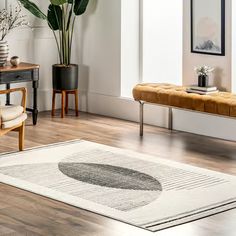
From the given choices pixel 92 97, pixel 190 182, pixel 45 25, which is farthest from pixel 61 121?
pixel 190 182

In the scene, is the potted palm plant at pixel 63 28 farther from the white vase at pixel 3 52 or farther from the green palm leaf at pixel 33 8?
the white vase at pixel 3 52

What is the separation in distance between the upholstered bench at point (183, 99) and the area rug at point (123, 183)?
27.4 inches

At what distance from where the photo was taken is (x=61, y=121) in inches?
321

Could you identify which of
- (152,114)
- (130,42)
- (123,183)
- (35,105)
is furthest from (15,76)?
(123,183)

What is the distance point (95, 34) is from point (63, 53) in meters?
0.42

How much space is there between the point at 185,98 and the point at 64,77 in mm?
1877

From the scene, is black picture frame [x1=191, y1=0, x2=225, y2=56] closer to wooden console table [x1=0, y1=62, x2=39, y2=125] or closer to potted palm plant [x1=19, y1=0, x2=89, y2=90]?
potted palm plant [x1=19, y1=0, x2=89, y2=90]

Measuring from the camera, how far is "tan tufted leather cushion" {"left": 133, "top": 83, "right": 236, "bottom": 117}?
21.5 feet

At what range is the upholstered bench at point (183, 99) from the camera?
655 cm

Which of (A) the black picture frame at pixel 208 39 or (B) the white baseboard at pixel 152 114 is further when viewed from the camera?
(B) the white baseboard at pixel 152 114

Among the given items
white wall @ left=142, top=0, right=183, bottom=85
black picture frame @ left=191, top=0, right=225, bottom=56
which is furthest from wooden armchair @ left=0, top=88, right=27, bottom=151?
white wall @ left=142, top=0, right=183, bottom=85

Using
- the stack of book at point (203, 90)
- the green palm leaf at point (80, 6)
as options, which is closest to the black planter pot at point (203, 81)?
the stack of book at point (203, 90)

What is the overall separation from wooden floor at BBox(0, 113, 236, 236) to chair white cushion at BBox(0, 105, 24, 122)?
0.43m

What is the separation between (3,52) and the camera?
7.77 meters
